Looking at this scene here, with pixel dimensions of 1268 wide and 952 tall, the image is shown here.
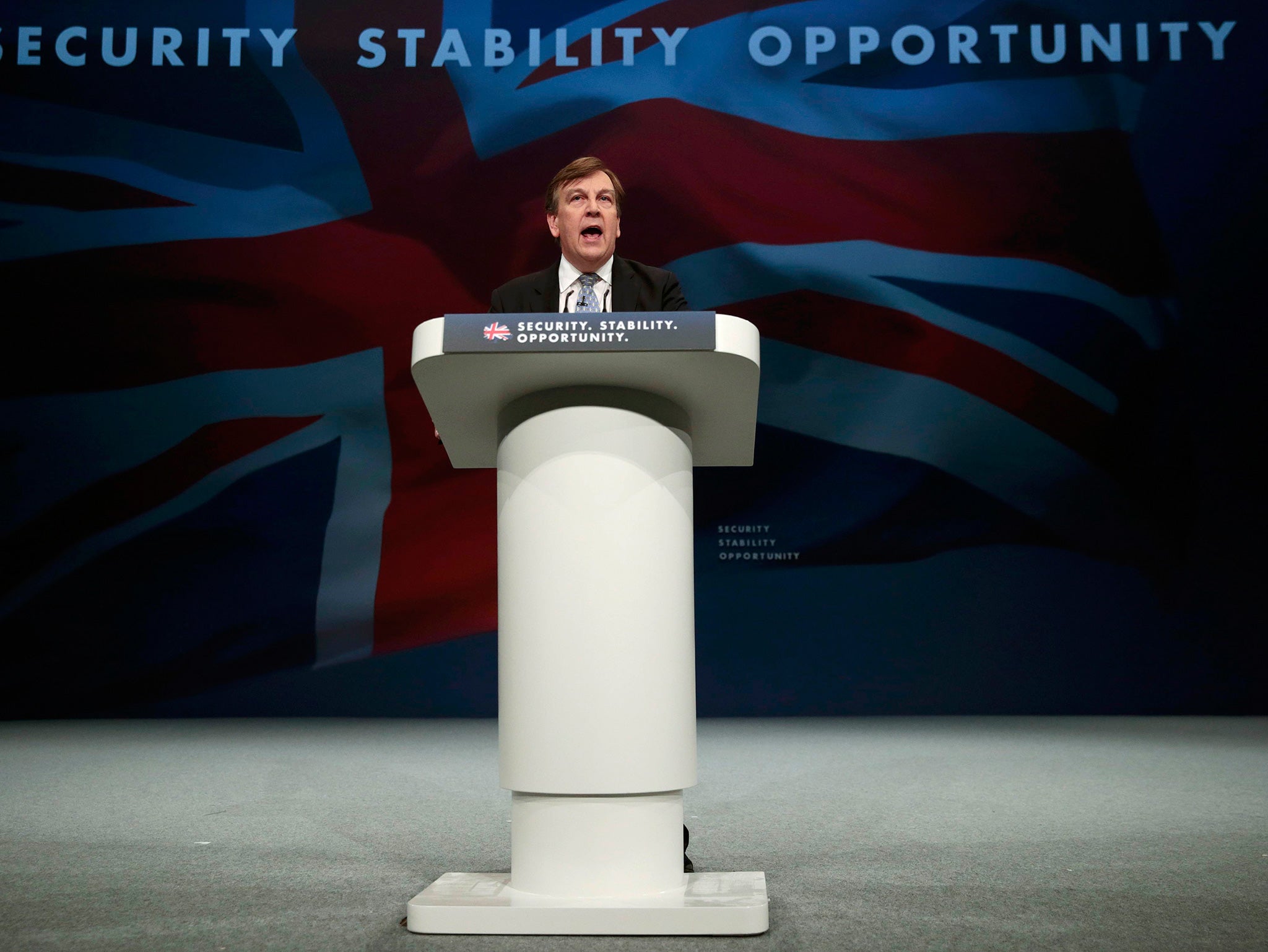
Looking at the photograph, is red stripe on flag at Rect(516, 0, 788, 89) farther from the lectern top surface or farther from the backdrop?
the lectern top surface

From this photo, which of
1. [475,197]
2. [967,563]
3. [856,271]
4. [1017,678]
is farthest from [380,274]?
[1017,678]

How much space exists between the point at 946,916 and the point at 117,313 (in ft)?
15.5

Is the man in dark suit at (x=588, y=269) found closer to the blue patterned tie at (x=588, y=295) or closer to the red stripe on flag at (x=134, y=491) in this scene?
the blue patterned tie at (x=588, y=295)

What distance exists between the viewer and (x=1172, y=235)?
504 cm

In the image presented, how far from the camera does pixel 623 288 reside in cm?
172

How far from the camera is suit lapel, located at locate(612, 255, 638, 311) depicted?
5.59ft

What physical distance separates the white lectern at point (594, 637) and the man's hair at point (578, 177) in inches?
15.7

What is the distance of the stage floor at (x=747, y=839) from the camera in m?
1.44

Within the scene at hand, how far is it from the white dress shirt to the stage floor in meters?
0.92

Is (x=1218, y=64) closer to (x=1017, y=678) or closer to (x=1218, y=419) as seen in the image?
(x=1218, y=419)

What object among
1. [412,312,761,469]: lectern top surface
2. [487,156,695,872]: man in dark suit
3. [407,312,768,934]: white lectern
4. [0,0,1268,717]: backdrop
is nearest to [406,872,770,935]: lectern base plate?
[407,312,768,934]: white lectern

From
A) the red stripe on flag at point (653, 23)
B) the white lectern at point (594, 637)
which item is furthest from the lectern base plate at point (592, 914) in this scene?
the red stripe on flag at point (653, 23)

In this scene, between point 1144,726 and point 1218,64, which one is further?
point 1218,64

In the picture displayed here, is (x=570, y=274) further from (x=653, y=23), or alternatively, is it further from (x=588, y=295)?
(x=653, y=23)
